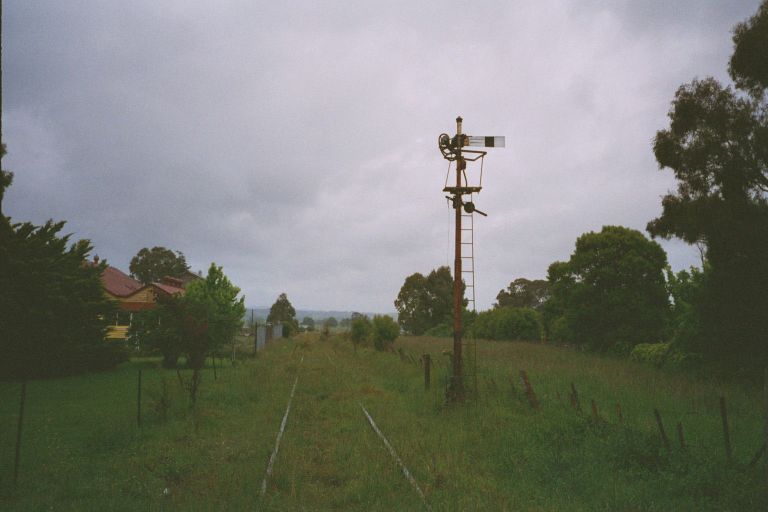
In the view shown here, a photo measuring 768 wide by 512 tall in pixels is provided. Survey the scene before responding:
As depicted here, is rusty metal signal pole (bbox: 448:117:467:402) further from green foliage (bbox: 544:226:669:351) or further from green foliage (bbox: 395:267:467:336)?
green foliage (bbox: 395:267:467:336)

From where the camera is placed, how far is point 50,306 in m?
20.0

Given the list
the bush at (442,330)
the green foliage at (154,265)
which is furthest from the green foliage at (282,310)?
the bush at (442,330)

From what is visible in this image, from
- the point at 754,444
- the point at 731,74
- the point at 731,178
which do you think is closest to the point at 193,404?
the point at 754,444

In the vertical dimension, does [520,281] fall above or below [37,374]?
above

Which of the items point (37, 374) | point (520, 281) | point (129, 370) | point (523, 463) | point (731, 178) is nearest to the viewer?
point (523, 463)

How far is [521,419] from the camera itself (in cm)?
1054

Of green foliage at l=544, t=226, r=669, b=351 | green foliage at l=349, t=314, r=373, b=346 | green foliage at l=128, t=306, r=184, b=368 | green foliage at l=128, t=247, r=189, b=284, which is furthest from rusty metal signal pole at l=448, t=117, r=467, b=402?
green foliage at l=128, t=247, r=189, b=284

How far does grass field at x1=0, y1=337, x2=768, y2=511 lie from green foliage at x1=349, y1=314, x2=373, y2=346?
28.9m

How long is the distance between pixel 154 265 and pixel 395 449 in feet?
304

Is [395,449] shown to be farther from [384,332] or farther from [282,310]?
[282,310]

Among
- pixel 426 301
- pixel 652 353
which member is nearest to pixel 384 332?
pixel 652 353

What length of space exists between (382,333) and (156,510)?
30.7 meters

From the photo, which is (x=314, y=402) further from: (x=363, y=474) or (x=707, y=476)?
(x=707, y=476)

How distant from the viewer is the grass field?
6434 millimetres
